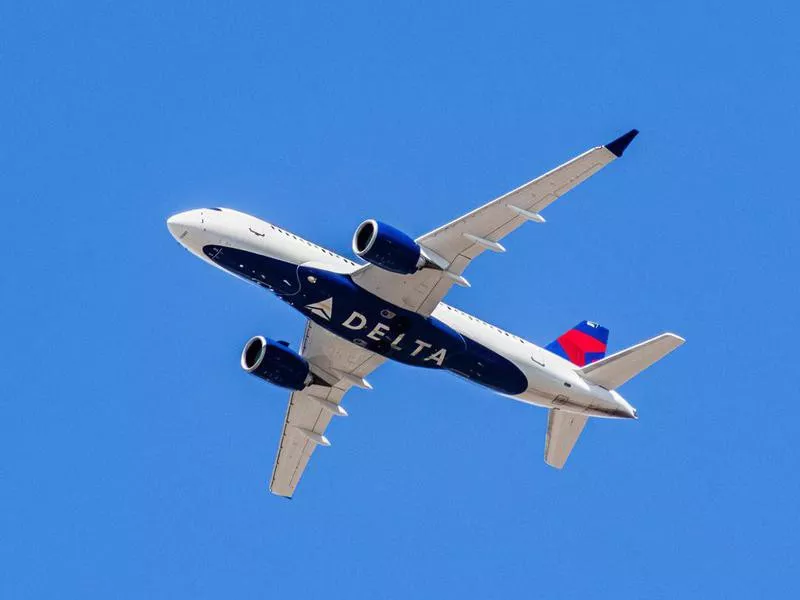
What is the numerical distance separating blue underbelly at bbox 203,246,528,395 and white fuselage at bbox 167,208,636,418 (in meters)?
0.33

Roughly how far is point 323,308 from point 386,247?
514cm

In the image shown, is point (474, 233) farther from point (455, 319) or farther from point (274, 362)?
point (274, 362)

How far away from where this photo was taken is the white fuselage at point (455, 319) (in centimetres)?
5828

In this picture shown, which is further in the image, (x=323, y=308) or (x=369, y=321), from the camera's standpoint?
(x=369, y=321)

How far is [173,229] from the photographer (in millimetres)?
59062

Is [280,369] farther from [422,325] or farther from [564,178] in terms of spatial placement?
[564,178]

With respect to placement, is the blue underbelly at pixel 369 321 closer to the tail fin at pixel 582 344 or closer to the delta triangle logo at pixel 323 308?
the delta triangle logo at pixel 323 308

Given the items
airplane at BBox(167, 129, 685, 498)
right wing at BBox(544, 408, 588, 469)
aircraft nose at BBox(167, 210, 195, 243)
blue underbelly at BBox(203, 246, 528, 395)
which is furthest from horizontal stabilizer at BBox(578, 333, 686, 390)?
aircraft nose at BBox(167, 210, 195, 243)

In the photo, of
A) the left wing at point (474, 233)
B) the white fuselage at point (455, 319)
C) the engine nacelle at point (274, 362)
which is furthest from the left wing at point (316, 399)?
the left wing at point (474, 233)

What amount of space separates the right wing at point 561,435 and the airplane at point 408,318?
5 cm

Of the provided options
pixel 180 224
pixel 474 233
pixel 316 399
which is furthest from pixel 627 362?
pixel 180 224

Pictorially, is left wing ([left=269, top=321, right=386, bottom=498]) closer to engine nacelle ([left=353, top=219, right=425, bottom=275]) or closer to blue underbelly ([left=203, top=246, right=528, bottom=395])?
blue underbelly ([left=203, top=246, right=528, bottom=395])

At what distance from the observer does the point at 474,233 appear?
57188mm

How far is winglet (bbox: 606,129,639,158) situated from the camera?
174 feet
